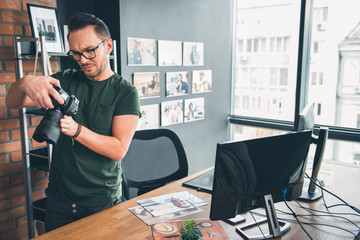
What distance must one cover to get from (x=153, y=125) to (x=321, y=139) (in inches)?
65.3

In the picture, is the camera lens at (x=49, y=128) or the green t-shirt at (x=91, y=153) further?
the green t-shirt at (x=91, y=153)

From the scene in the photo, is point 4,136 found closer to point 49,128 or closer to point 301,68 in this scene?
point 49,128

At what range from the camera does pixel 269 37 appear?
11.4 ft

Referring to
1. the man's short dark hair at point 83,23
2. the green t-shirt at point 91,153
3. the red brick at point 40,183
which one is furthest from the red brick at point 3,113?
the man's short dark hair at point 83,23

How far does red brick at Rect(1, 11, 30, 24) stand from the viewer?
215cm

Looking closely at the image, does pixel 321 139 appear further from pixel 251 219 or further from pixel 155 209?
pixel 155 209

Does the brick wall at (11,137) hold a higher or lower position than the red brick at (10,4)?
lower

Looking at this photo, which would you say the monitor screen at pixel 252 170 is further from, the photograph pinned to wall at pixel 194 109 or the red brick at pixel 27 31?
the photograph pinned to wall at pixel 194 109

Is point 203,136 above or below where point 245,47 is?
below

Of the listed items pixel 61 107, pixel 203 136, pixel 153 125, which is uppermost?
pixel 61 107

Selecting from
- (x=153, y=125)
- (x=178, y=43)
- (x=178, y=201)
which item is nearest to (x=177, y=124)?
(x=153, y=125)

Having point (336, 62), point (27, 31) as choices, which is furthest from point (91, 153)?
point (336, 62)

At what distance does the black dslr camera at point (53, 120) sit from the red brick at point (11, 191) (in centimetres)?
138

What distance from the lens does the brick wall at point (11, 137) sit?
2182mm
